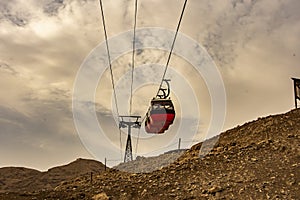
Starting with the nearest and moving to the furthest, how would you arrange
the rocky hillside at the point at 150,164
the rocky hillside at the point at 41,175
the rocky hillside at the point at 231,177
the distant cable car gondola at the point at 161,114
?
1. the rocky hillside at the point at 231,177
2. the distant cable car gondola at the point at 161,114
3. the rocky hillside at the point at 150,164
4. the rocky hillside at the point at 41,175

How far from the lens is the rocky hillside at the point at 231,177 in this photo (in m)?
16.5

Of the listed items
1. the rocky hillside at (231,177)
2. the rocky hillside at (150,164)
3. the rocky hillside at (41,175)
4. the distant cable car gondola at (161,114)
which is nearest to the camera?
the rocky hillside at (231,177)

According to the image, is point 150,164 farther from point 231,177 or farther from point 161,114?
point 231,177

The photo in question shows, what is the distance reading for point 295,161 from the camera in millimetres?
18234

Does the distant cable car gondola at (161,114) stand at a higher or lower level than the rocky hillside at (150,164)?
higher

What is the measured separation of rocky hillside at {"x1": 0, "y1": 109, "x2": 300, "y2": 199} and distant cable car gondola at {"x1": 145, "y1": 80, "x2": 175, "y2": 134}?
246cm

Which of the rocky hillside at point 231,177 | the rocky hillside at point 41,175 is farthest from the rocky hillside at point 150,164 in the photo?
the rocky hillside at point 41,175

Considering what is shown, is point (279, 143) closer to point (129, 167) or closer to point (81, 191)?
point (81, 191)

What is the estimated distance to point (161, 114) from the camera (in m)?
21.2

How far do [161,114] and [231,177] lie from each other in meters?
5.44

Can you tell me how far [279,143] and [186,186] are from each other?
20.3 feet

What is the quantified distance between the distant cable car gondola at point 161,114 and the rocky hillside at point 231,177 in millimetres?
2461

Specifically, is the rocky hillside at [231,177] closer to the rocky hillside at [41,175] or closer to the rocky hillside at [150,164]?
the rocky hillside at [150,164]

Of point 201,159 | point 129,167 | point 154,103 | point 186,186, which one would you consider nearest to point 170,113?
point 154,103
